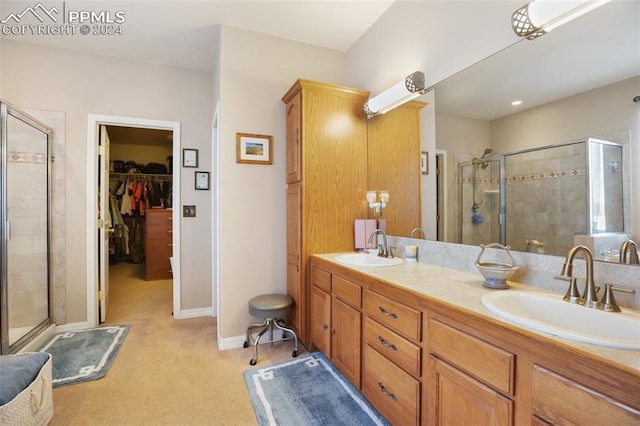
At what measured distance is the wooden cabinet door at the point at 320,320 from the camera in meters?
2.08

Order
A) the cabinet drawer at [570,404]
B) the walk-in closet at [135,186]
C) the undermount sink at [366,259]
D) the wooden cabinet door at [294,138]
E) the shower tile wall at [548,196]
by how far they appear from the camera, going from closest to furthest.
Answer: the cabinet drawer at [570,404], the shower tile wall at [548,196], the undermount sink at [366,259], the wooden cabinet door at [294,138], the walk-in closet at [135,186]

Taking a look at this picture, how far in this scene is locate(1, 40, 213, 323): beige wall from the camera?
2.79 metres

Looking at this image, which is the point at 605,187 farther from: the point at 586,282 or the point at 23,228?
the point at 23,228

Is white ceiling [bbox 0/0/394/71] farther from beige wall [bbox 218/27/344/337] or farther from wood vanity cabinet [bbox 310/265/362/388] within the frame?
wood vanity cabinet [bbox 310/265/362/388]

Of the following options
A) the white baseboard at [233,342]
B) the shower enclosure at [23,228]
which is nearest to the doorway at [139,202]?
the shower enclosure at [23,228]

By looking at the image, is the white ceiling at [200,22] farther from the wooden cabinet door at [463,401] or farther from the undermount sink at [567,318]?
the wooden cabinet door at [463,401]

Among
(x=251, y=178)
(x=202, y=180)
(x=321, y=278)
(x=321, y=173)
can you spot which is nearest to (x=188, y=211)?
(x=202, y=180)

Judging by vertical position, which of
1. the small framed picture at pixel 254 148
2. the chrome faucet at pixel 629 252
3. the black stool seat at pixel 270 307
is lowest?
the black stool seat at pixel 270 307

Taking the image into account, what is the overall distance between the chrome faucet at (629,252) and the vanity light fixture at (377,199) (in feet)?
4.82

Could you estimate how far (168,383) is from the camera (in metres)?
2.01

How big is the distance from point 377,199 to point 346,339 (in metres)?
1.17

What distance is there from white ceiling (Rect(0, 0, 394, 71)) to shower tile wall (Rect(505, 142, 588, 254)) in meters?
1.76

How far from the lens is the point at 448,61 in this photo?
73.7 inches

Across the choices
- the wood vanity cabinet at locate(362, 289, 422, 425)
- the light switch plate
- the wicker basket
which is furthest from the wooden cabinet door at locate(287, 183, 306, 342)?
the wicker basket
